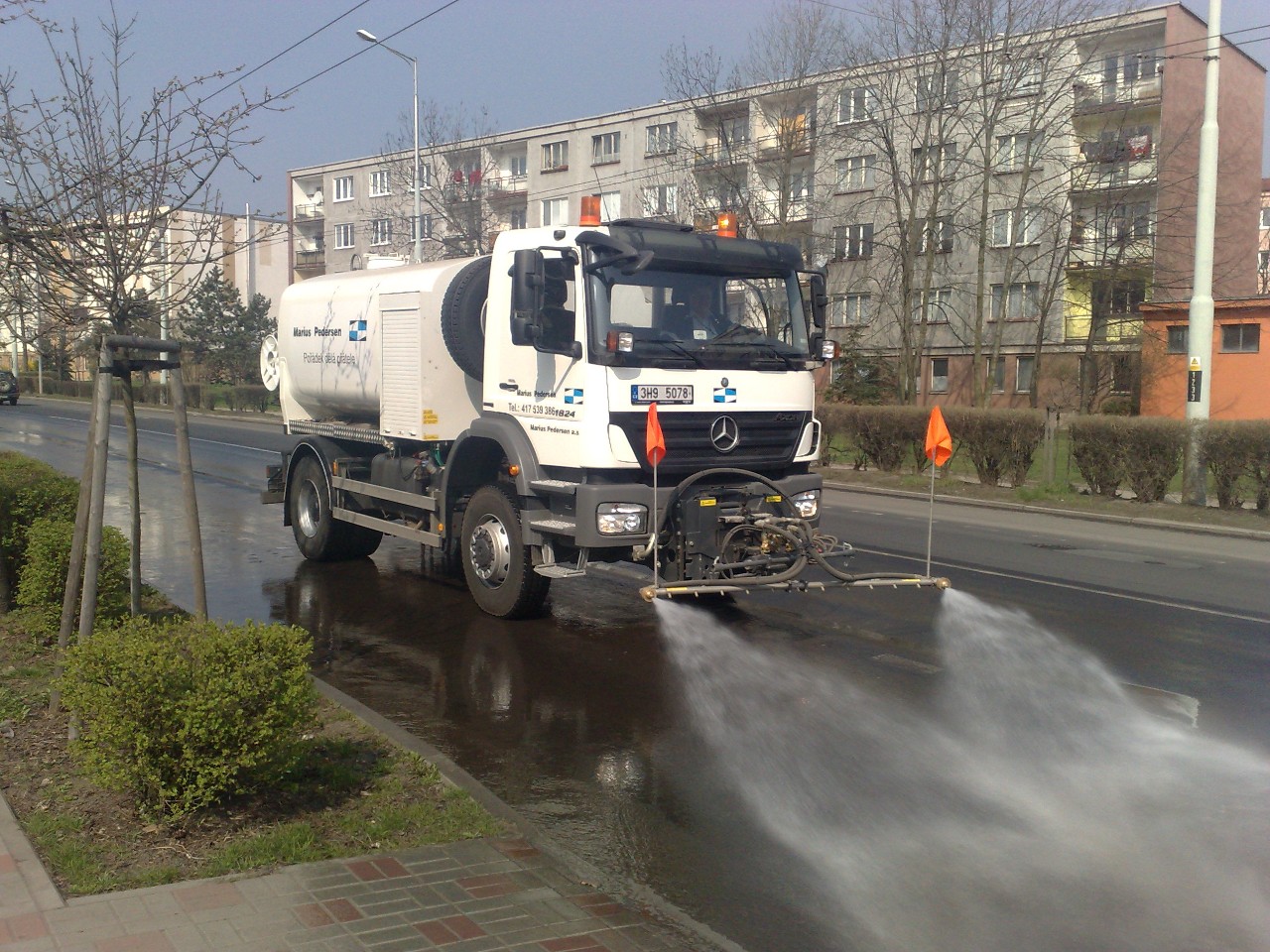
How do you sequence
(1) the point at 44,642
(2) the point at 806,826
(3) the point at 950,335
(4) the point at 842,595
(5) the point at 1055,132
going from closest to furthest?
(2) the point at 806,826, (1) the point at 44,642, (4) the point at 842,595, (5) the point at 1055,132, (3) the point at 950,335

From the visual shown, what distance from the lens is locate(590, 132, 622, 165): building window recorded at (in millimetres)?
56000

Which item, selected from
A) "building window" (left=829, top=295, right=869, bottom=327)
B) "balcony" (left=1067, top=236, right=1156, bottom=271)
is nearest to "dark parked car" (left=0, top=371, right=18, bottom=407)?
"building window" (left=829, top=295, right=869, bottom=327)

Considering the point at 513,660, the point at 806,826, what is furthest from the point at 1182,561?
the point at 806,826

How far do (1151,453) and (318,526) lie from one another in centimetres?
1346

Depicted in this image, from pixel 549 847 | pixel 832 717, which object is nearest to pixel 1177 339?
pixel 832 717

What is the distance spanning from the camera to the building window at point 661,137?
41.2 m

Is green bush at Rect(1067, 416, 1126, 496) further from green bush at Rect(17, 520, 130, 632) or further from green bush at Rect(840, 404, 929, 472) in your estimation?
green bush at Rect(17, 520, 130, 632)

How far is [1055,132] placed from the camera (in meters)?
32.6

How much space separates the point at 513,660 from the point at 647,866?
3710mm

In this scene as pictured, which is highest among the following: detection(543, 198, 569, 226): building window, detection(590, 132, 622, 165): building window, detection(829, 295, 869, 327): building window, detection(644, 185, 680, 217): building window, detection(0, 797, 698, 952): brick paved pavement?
detection(590, 132, 622, 165): building window

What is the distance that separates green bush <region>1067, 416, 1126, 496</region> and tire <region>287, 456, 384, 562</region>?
12718 mm

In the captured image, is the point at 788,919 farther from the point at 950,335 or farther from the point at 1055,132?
the point at 950,335

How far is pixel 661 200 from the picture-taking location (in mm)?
37438

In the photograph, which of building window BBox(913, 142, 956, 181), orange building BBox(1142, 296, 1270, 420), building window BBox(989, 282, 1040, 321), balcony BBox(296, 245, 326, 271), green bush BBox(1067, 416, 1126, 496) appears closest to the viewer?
green bush BBox(1067, 416, 1126, 496)
